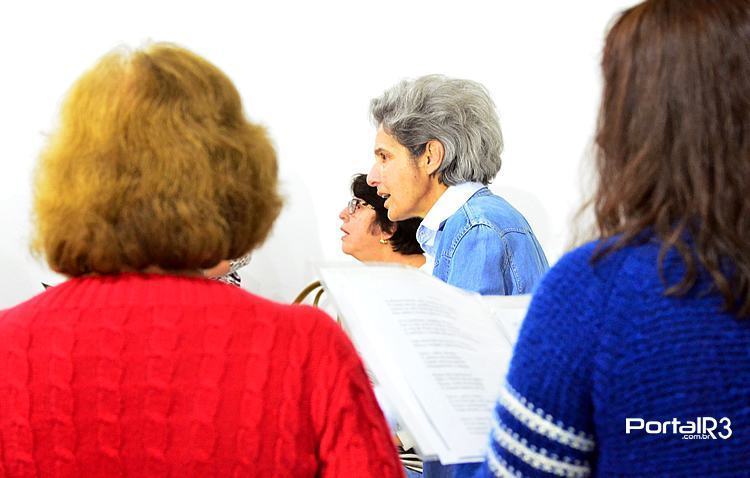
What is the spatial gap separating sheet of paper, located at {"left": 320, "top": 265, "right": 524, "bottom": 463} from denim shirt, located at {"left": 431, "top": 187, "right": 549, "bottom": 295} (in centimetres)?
60

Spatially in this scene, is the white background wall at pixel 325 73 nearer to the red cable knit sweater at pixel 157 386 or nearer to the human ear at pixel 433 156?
the human ear at pixel 433 156

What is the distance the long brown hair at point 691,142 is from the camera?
0.98 metres

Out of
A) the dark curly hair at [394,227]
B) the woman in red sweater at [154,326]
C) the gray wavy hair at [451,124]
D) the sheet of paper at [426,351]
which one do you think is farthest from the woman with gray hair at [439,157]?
the woman in red sweater at [154,326]

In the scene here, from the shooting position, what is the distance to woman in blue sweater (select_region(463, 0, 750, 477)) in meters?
0.98

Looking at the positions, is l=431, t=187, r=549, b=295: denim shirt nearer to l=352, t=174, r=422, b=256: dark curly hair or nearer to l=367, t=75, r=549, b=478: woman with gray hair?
l=367, t=75, r=549, b=478: woman with gray hair

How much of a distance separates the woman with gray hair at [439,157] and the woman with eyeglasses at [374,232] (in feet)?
1.86

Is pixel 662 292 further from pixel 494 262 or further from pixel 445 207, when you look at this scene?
pixel 445 207

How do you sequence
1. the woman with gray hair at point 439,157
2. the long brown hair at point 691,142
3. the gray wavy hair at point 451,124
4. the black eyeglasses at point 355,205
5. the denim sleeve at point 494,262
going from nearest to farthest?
the long brown hair at point 691,142 → the denim sleeve at point 494,262 → the woman with gray hair at point 439,157 → the gray wavy hair at point 451,124 → the black eyeglasses at point 355,205

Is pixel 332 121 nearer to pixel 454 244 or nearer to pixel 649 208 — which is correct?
pixel 454 244

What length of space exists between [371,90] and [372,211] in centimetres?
40

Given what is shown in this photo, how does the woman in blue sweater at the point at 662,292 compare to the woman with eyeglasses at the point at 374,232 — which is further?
the woman with eyeglasses at the point at 374,232

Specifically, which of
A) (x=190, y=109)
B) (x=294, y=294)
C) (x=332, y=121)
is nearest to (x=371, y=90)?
(x=332, y=121)

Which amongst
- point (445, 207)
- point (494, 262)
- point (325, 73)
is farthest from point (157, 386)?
point (325, 73)

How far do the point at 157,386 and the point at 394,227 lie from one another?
2.14 metres
